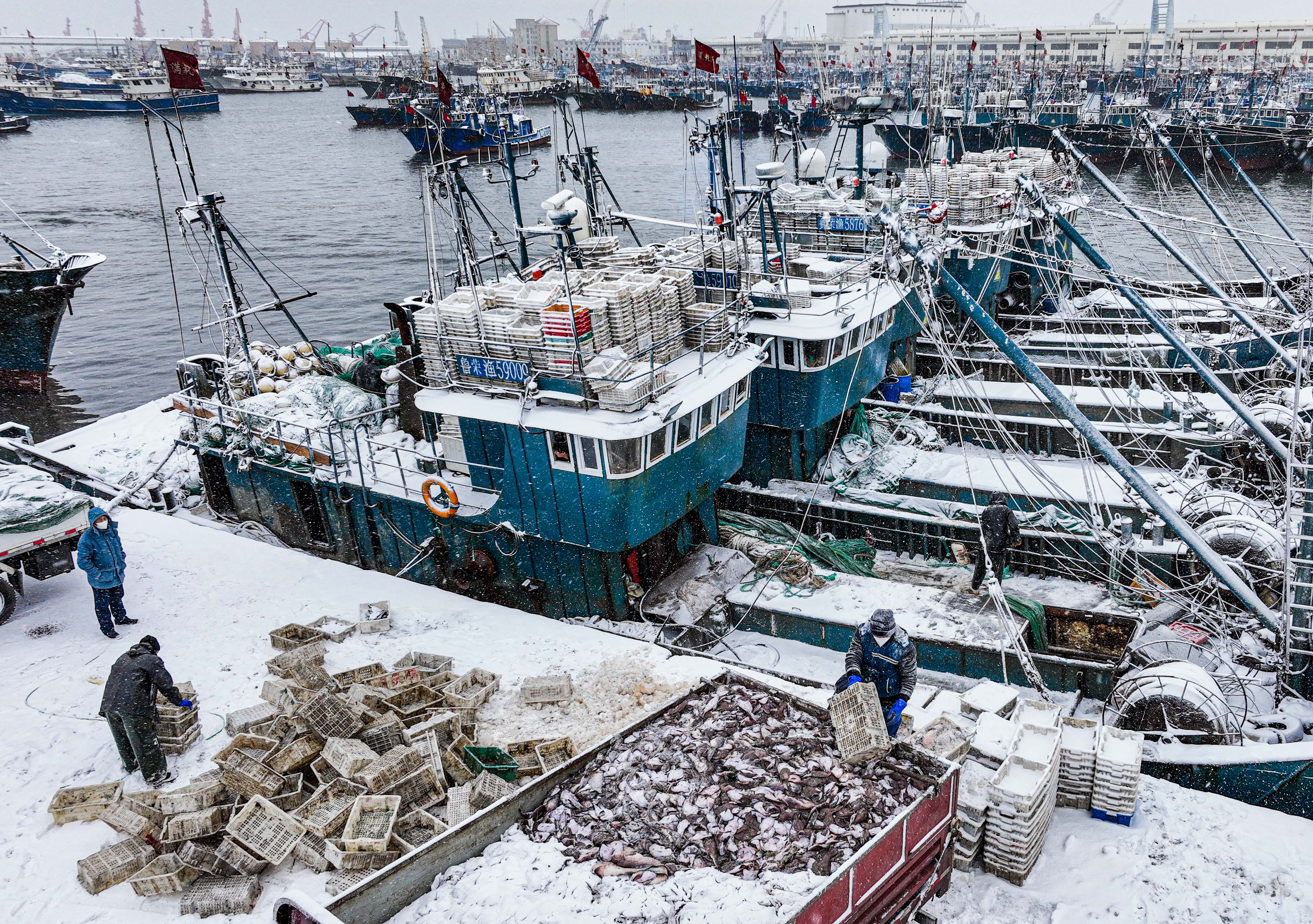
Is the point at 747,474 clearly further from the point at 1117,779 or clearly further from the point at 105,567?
the point at 105,567

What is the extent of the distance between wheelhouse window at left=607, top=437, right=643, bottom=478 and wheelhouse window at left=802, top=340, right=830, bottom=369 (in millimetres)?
4339

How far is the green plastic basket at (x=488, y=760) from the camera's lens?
8867 millimetres

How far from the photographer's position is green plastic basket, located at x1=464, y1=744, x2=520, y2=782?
349 inches

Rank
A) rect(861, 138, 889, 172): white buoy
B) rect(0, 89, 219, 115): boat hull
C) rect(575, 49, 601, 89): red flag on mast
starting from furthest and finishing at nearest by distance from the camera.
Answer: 1. rect(0, 89, 219, 115): boat hull
2. rect(861, 138, 889, 172): white buoy
3. rect(575, 49, 601, 89): red flag on mast

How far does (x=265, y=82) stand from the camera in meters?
148

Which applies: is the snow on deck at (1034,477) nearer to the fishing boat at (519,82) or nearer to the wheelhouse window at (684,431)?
the wheelhouse window at (684,431)

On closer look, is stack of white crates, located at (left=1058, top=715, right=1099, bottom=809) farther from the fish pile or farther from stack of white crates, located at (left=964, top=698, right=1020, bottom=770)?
the fish pile

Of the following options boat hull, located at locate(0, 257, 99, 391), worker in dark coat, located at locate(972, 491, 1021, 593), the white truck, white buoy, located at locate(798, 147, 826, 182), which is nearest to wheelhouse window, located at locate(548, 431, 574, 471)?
worker in dark coat, located at locate(972, 491, 1021, 593)

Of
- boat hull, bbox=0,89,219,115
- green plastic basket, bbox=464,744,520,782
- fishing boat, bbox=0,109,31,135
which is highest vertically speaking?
boat hull, bbox=0,89,219,115

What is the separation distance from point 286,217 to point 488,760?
51.1 metres

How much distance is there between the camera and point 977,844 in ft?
25.5

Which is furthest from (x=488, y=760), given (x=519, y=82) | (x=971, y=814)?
(x=519, y=82)

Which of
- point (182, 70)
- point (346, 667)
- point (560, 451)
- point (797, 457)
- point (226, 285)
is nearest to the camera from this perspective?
point (346, 667)

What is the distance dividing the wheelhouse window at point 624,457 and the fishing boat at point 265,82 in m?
154
